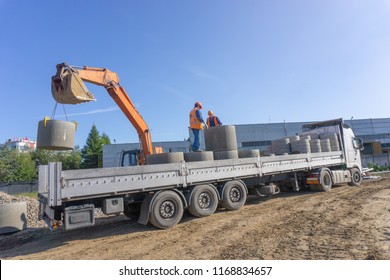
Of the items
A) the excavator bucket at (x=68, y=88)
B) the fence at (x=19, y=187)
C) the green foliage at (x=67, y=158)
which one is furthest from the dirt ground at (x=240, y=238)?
the green foliage at (x=67, y=158)

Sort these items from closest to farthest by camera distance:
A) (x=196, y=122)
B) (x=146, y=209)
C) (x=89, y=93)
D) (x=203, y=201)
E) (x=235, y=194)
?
Result: (x=146, y=209) → (x=203, y=201) → (x=89, y=93) → (x=235, y=194) → (x=196, y=122)

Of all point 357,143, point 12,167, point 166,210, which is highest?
point 12,167

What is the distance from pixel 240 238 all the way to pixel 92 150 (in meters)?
42.1

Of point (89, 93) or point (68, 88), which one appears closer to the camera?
point (68, 88)

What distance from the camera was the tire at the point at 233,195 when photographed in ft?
23.6

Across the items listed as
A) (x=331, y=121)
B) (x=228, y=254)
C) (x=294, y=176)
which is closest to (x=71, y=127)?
(x=228, y=254)

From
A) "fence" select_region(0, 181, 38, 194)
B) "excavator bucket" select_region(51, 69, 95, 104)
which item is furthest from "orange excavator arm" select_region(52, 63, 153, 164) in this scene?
"fence" select_region(0, 181, 38, 194)

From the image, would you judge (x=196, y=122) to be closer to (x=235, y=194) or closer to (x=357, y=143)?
(x=235, y=194)

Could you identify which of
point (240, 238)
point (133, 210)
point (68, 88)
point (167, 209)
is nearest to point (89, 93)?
point (68, 88)

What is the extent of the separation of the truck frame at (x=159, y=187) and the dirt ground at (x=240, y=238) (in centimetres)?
44

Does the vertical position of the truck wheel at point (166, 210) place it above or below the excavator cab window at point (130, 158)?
Result: below

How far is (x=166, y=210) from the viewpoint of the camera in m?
6.09

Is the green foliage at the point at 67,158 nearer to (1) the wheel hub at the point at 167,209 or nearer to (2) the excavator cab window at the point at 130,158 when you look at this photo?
(2) the excavator cab window at the point at 130,158

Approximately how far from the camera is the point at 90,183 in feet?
16.8
